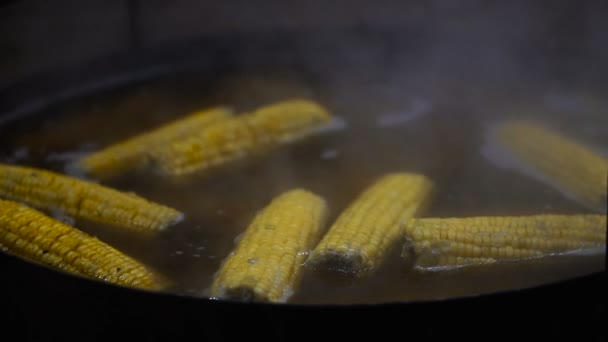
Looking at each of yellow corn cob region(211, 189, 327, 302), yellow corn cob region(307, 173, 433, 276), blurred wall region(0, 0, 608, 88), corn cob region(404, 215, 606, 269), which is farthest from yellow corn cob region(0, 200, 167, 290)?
blurred wall region(0, 0, 608, 88)

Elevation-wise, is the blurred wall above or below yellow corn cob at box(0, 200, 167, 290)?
above

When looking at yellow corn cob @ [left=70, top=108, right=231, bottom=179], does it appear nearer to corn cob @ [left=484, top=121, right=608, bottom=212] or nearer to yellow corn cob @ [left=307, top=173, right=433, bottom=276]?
yellow corn cob @ [left=307, top=173, right=433, bottom=276]

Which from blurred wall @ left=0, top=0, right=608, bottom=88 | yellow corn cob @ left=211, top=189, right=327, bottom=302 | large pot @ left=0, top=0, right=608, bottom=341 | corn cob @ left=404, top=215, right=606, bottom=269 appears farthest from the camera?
blurred wall @ left=0, top=0, right=608, bottom=88

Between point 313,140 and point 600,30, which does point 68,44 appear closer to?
point 313,140

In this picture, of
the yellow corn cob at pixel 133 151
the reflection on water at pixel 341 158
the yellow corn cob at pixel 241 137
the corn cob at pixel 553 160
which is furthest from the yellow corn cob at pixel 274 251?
the corn cob at pixel 553 160

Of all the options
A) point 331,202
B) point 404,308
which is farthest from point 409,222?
point 404,308

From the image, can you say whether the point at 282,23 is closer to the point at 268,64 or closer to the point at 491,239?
the point at 268,64
